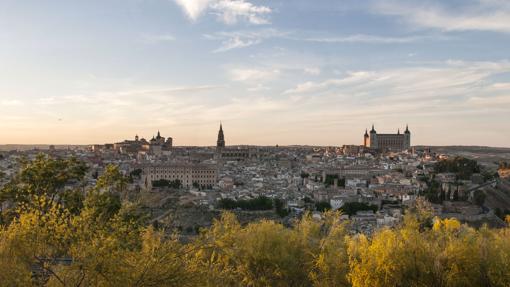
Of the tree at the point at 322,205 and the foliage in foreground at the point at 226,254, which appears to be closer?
the foliage in foreground at the point at 226,254

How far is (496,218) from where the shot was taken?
121 ft

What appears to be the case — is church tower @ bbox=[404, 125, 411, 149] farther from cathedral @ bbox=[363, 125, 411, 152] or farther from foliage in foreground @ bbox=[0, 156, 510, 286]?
foliage in foreground @ bbox=[0, 156, 510, 286]

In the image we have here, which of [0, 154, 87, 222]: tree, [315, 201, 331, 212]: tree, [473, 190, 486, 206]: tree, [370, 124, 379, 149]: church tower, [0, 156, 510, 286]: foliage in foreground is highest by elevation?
[370, 124, 379, 149]: church tower

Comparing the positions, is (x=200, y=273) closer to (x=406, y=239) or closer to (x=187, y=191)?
(x=406, y=239)

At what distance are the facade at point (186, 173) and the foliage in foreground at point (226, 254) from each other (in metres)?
47.3

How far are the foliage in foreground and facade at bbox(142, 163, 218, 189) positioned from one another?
155ft

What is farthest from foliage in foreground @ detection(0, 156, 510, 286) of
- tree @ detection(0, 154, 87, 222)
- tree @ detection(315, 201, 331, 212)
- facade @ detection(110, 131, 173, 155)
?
facade @ detection(110, 131, 173, 155)

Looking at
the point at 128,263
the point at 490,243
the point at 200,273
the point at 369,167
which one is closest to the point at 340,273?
the point at 490,243

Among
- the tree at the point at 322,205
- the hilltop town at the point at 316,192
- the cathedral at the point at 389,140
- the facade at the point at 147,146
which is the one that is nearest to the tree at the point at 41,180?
the hilltop town at the point at 316,192

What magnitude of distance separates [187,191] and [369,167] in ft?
104

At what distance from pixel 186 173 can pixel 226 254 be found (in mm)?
51753

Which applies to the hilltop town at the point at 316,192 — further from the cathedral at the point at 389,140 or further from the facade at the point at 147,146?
the cathedral at the point at 389,140

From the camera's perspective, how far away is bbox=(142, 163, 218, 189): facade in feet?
203

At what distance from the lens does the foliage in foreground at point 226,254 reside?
242 inches
